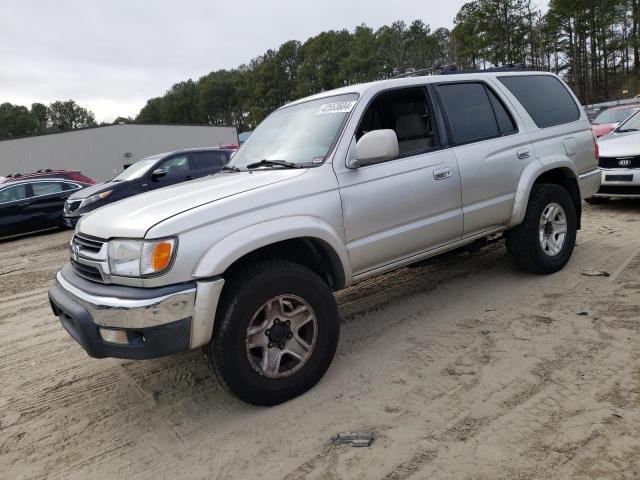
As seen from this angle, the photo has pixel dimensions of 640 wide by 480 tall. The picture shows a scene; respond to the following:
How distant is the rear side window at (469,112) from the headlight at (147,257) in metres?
2.55

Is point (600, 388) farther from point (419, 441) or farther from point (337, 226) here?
point (337, 226)

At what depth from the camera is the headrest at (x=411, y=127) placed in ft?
13.3

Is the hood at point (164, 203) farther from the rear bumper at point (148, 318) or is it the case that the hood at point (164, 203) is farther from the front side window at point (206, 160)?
the front side window at point (206, 160)

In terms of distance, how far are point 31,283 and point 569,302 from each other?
713cm

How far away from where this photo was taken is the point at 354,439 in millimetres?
2621

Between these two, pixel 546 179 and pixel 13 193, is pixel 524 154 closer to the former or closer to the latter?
pixel 546 179

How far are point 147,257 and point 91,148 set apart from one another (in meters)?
37.3

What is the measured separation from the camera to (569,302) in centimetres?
416

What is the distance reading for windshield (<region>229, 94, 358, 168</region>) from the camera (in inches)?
139

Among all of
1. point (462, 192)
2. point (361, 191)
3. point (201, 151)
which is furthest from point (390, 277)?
point (201, 151)

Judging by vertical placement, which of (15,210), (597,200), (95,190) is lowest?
(597,200)

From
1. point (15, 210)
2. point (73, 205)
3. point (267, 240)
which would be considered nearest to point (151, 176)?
point (73, 205)

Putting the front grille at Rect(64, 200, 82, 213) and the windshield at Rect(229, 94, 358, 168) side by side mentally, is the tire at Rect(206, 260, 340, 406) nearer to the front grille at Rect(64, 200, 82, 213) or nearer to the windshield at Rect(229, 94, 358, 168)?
the windshield at Rect(229, 94, 358, 168)

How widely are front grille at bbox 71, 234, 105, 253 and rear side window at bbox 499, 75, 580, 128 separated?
12.6ft
